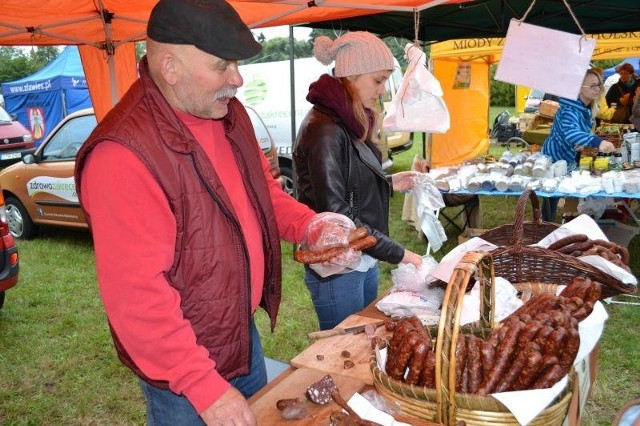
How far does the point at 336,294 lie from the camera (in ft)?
8.56

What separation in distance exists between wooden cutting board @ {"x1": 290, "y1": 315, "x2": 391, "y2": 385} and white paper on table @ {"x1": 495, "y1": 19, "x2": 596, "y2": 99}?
1775mm

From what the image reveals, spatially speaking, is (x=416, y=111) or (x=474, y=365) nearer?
(x=474, y=365)

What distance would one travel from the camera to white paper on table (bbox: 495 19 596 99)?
9.56 ft

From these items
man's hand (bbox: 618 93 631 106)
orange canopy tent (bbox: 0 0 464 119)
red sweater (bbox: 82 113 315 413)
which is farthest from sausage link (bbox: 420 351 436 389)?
man's hand (bbox: 618 93 631 106)

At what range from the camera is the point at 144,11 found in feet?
14.4

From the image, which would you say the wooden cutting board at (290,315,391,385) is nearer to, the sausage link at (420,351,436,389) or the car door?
the sausage link at (420,351,436,389)

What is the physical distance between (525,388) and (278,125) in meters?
8.62

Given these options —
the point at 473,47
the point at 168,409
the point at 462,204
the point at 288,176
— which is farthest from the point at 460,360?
the point at 473,47

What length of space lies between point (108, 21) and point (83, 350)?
279 cm

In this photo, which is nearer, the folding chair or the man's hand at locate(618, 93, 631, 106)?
the folding chair

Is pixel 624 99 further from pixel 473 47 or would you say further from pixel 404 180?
pixel 404 180

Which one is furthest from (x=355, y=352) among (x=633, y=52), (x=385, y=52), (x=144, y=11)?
(x=633, y=52)

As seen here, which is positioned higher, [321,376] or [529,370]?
[529,370]

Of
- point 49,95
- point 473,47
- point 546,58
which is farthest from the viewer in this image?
point 49,95
